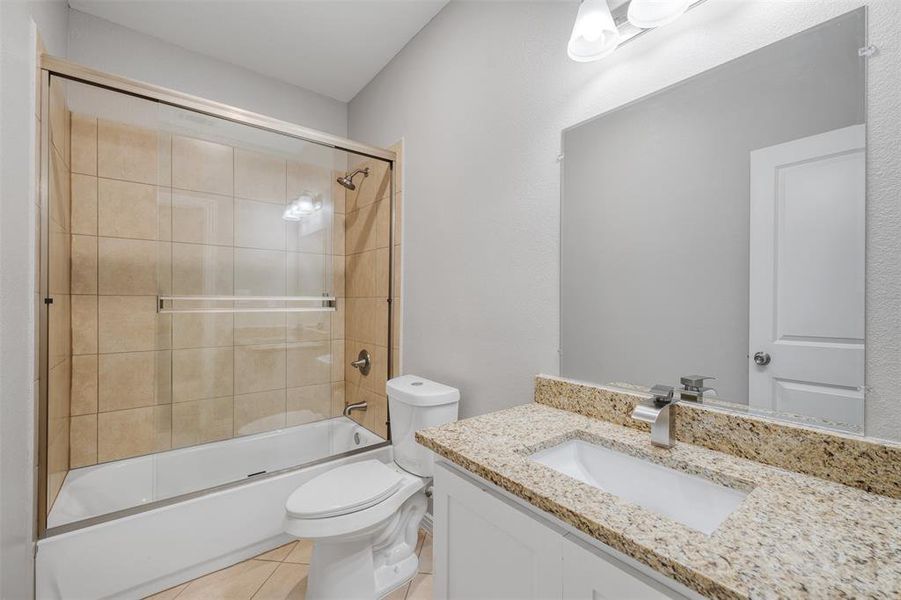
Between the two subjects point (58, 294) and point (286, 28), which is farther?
point (286, 28)

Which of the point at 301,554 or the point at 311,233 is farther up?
the point at 311,233

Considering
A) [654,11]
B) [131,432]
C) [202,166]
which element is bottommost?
[131,432]

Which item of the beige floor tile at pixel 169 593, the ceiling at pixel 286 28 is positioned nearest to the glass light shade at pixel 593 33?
the ceiling at pixel 286 28

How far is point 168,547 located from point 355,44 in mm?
2579

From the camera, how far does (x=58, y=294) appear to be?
1.54 metres

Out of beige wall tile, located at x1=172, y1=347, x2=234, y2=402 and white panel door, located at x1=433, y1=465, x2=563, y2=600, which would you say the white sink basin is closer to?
white panel door, located at x1=433, y1=465, x2=563, y2=600

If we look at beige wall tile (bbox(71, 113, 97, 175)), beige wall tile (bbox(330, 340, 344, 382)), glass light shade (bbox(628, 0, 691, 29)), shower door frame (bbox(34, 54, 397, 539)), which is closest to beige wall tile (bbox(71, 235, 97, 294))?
beige wall tile (bbox(71, 113, 97, 175))

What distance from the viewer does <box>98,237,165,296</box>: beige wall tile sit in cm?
180

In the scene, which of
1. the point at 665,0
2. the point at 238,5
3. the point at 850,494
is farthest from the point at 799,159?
the point at 238,5

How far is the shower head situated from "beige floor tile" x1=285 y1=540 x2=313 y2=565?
184 cm

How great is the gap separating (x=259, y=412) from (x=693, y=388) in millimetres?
1992

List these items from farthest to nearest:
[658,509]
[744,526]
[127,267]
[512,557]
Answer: [127,267] → [658,509] → [512,557] → [744,526]

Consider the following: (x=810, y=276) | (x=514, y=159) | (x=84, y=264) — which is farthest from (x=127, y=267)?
(x=810, y=276)

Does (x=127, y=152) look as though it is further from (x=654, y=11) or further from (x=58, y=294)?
(x=654, y=11)
